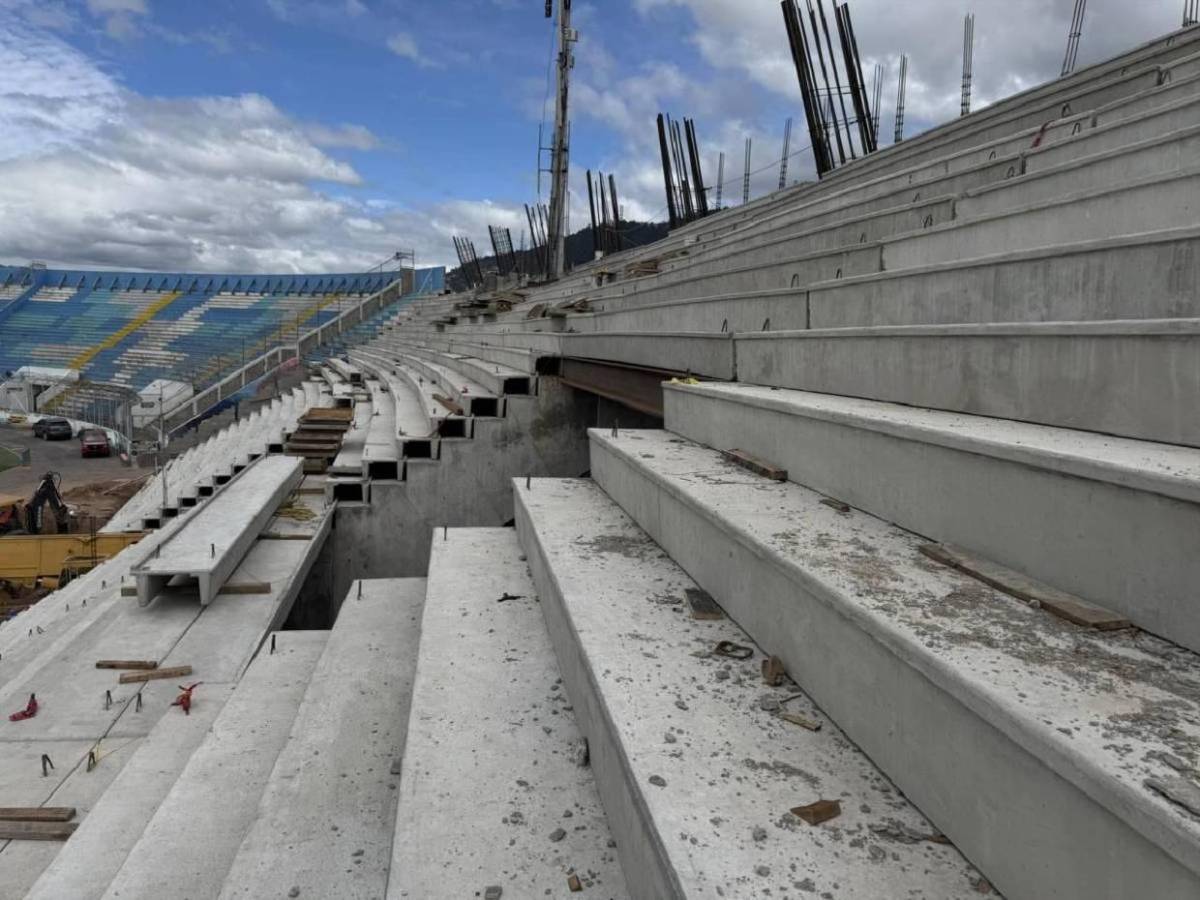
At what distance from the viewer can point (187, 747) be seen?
10.2ft

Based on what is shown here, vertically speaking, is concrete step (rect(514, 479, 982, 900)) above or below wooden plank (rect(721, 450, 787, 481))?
below

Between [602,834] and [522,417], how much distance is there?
570 cm

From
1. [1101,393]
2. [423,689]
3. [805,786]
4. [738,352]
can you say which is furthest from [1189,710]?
[738,352]

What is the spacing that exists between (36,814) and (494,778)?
84.7 inches

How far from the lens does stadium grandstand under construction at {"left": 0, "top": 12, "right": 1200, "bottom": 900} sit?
124cm

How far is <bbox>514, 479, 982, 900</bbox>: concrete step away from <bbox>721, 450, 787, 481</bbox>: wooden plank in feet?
1.90

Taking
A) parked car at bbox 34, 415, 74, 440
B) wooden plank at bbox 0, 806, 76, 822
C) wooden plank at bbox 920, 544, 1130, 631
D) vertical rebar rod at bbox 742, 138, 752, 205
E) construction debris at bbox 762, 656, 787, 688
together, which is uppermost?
vertical rebar rod at bbox 742, 138, 752, 205

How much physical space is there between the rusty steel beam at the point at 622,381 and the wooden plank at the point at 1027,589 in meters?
2.69

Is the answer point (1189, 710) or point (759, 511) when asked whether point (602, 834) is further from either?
point (1189, 710)

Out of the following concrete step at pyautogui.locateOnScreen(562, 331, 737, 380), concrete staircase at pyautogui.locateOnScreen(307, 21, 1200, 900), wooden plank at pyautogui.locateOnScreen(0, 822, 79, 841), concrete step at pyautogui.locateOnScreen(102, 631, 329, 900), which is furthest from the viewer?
concrete step at pyautogui.locateOnScreen(562, 331, 737, 380)

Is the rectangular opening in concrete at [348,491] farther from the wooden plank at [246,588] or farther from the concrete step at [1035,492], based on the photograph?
the concrete step at [1035,492]

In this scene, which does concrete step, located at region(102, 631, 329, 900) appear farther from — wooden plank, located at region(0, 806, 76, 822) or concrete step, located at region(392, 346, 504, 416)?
concrete step, located at region(392, 346, 504, 416)

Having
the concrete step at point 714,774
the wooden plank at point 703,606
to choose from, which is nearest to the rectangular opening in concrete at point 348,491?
the concrete step at point 714,774

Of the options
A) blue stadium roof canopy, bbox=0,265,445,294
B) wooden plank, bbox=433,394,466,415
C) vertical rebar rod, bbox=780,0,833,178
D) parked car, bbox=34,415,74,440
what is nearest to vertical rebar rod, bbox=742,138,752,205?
vertical rebar rod, bbox=780,0,833,178
